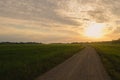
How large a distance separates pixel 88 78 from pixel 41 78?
12.6ft

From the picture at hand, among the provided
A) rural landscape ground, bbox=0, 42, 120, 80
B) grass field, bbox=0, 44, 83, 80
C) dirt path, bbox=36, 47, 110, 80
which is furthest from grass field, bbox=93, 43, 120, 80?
grass field, bbox=0, 44, 83, 80

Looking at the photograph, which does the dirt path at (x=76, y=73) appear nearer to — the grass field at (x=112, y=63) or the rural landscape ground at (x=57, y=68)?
the rural landscape ground at (x=57, y=68)

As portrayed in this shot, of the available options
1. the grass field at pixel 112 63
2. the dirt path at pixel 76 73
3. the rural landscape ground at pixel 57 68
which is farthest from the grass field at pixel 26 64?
the grass field at pixel 112 63

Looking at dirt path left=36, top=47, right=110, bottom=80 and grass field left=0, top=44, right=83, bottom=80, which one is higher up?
grass field left=0, top=44, right=83, bottom=80

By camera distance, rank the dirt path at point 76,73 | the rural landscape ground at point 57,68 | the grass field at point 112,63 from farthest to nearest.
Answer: the grass field at point 112,63
the rural landscape ground at point 57,68
the dirt path at point 76,73

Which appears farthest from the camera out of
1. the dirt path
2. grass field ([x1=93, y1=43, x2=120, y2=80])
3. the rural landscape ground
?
grass field ([x1=93, y1=43, x2=120, y2=80])

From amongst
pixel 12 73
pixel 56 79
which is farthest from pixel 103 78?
pixel 12 73

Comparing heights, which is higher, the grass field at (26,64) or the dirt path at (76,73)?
the grass field at (26,64)

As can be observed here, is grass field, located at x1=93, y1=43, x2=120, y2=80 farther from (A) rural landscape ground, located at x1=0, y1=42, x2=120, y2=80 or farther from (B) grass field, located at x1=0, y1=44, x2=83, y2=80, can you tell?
(B) grass field, located at x1=0, y1=44, x2=83, y2=80

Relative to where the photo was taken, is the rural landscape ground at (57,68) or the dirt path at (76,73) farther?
the rural landscape ground at (57,68)

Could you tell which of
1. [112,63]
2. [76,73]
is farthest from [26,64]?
[112,63]

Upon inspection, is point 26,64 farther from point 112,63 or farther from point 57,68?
point 112,63

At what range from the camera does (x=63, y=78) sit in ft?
67.6

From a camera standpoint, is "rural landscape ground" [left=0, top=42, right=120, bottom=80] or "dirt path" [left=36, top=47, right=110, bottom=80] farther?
"rural landscape ground" [left=0, top=42, right=120, bottom=80]
